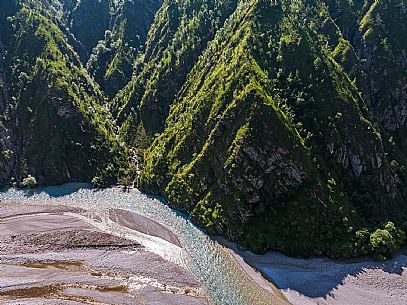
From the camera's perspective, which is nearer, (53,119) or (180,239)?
(180,239)

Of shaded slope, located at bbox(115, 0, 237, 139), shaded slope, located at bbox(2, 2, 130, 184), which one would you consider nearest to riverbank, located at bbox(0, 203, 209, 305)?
shaded slope, located at bbox(2, 2, 130, 184)

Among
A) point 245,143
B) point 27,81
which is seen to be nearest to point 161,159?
point 245,143

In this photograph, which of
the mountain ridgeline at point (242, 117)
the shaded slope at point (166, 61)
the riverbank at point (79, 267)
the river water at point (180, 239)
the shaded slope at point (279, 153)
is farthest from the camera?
the shaded slope at point (166, 61)

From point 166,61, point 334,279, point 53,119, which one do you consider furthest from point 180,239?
point 166,61

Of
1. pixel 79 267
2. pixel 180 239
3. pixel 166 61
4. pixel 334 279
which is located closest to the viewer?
pixel 334 279

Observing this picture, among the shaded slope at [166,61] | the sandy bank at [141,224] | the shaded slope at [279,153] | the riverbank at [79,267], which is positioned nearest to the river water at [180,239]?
the sandy bank at [141,224]

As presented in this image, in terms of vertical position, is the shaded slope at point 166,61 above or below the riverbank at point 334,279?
above

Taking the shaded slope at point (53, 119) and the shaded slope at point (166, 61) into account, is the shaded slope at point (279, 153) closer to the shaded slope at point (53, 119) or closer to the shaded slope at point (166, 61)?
the shaded slope at point (53, 119)

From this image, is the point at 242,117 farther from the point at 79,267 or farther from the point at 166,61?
the point at 166,61
